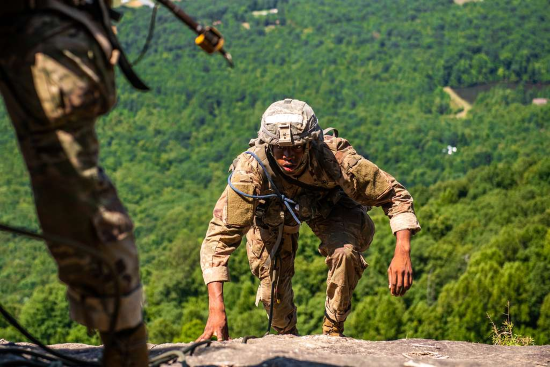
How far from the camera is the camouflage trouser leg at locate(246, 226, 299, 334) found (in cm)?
752

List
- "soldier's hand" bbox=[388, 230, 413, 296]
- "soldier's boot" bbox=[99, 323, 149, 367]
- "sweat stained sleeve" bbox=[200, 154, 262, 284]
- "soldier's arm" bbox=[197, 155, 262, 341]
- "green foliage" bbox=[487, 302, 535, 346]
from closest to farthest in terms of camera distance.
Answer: "soldier's boot" bbox=[99, 323, 149, 367]
"soldier's arm" bbox=[197, 155, 262, 341]
"soldier's hand" bbox=[388, 230, 413, 296]
"sweat stained sleeve" bbox=[200, 154, 262, 284]
"green foliage" bbox=[487, 302, 535, 346]

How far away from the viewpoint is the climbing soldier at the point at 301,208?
614cm

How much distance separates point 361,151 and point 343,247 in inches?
3879

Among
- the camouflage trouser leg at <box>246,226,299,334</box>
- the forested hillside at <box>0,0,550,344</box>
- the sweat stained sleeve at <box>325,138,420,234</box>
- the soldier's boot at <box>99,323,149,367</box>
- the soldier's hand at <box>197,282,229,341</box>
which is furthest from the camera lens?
the forested hillside at <box>0,0,550,344</box>

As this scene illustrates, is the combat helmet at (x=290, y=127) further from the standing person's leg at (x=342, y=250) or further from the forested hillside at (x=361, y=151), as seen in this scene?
the forested hillside at (x=361, y=151)

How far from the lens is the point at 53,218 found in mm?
3271

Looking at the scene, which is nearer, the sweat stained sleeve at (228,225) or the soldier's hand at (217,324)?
the soldier's hand at (217,324)

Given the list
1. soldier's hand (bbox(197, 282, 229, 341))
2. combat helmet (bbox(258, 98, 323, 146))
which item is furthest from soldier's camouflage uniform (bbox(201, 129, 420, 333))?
soldier's hand (bbox(197, 282, 229, 341))

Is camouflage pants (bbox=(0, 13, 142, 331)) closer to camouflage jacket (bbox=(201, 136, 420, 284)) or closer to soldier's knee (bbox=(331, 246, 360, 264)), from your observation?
camouflage jacket (bbox=(201, 136, 420, 284))

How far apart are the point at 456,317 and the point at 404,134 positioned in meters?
72.7

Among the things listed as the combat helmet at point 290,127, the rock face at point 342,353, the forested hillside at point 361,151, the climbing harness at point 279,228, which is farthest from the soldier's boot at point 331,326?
the forested hillside at point 361,151

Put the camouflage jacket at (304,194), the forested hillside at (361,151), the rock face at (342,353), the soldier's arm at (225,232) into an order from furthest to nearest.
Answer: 1. the forested hillside at (361,151)
2. the camouflage jacket at (304,194)
3. the soldier's arm at (225,232)
4. the rock face at (342,353)

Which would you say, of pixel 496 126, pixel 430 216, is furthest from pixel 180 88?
pixel 430 216

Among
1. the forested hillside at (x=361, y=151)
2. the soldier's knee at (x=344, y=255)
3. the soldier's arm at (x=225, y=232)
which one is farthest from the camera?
the forested hillside at (x=361, y=151)
